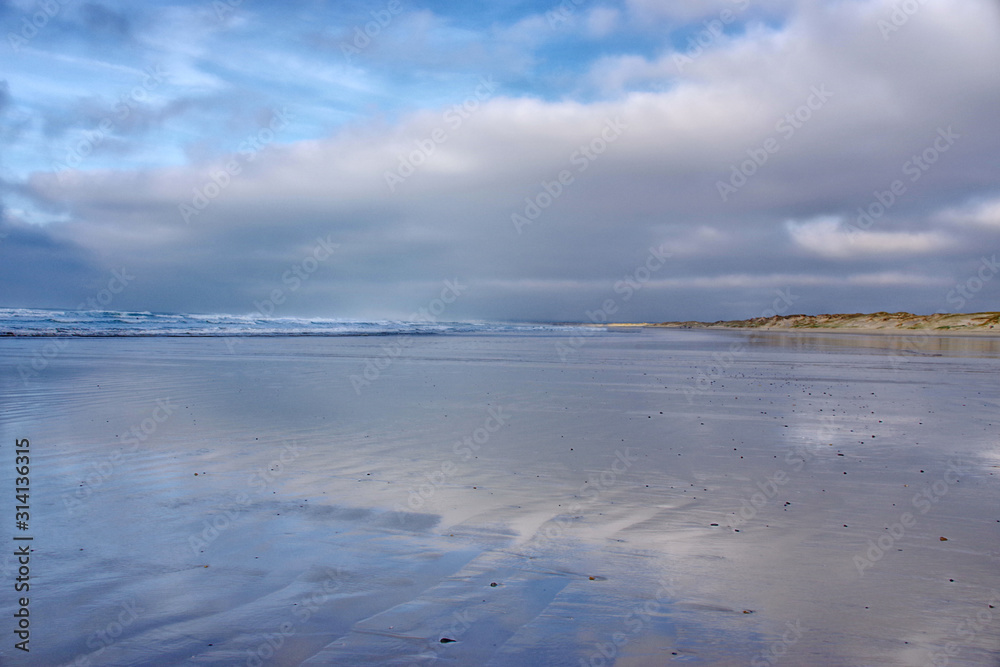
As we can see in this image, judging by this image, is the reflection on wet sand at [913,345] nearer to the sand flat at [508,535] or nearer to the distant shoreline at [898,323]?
the distant shoreline at [898,323]

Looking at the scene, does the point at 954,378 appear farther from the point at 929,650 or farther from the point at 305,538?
the point at 305,538

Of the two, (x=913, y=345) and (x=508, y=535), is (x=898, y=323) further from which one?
(x=508, y=535)

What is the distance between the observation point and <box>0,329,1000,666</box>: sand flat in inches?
138

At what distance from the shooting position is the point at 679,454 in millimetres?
8297

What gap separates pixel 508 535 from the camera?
5168 mm

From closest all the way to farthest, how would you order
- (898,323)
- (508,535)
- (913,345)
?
(508,535) → (913,345) → (898,323)

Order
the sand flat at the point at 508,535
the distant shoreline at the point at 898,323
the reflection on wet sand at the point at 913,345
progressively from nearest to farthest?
the sand flat at the point at 508,535
the reflection on wet sand at the point at 913,345
the distant shoreline at the point at 898,323

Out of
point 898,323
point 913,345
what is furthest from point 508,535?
point 898,323

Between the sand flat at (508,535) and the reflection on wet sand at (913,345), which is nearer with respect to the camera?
the sand flat at (508,535)

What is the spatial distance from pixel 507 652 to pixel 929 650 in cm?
226

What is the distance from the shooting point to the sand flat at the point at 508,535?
3512 millimetres

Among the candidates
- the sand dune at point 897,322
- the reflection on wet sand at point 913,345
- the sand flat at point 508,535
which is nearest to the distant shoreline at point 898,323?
the sand dune at point 897,322

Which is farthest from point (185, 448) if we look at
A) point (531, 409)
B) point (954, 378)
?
point (954, 378)

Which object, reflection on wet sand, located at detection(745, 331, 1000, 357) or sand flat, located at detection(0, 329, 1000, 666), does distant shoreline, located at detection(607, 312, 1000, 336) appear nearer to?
reflection on wet sand, located at detection(745, 331, 1000, 357)
